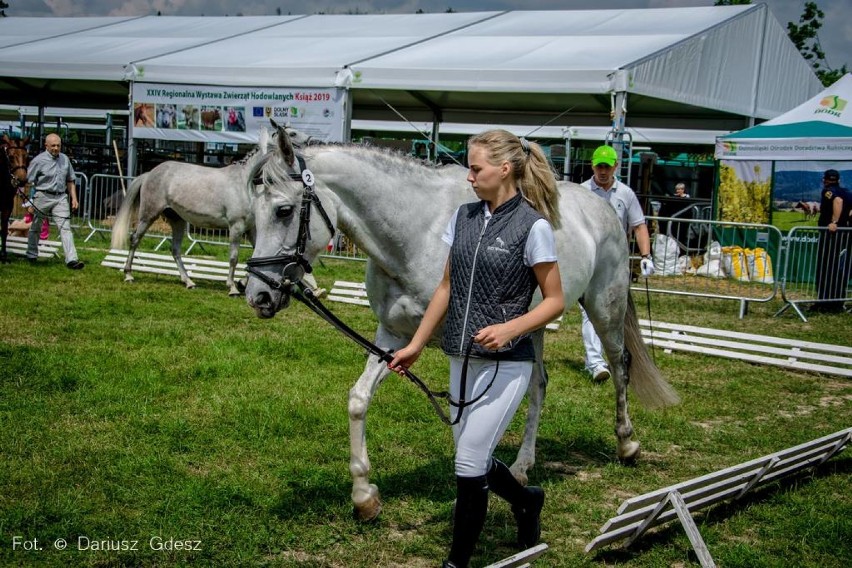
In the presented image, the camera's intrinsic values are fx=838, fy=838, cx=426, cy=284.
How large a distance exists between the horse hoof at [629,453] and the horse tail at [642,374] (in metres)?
0.56

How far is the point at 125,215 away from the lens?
1404cm

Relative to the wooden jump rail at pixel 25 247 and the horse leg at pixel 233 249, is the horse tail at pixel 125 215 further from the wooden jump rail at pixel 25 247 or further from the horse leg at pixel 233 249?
the horse leg at pixel 233 249

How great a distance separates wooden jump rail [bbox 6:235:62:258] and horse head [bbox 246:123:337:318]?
12014 mm

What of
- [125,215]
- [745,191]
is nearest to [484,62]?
[745,191]

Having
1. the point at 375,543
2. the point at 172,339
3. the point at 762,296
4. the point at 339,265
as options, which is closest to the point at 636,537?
the point at 375,543

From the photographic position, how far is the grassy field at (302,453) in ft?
14.1

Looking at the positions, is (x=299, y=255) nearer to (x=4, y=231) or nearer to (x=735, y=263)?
(x=4, y=231)

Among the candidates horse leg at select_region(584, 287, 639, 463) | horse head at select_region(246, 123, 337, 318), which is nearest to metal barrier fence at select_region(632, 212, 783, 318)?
horse leg at select_region(584, 287, 639, 463)

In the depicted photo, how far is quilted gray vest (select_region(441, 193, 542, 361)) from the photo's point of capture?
3.59 metres

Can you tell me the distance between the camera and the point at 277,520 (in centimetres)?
450

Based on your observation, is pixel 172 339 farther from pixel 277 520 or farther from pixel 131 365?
pixel 277 520

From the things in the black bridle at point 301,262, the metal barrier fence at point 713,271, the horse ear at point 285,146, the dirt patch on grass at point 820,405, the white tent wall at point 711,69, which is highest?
the white tent wall at point 711,69

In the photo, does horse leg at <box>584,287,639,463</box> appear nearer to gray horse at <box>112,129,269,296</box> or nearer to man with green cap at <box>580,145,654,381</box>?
man with green cap at <box>580,145,654,381</box>

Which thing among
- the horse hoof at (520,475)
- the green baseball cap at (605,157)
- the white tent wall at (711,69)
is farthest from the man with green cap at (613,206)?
the white tent wall at (711,69)
